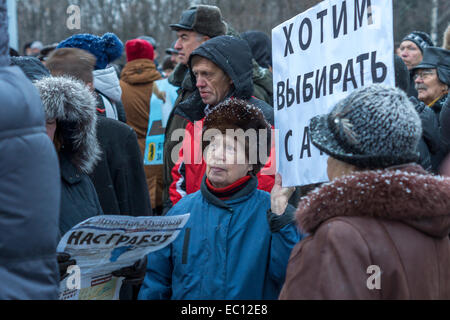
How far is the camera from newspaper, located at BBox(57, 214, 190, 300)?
2242 millimetres

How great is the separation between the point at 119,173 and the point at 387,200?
6.55 feet

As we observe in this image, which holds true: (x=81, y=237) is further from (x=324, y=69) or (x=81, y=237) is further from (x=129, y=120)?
(x=129, y=120)

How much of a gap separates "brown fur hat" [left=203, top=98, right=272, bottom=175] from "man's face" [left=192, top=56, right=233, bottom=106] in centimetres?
61

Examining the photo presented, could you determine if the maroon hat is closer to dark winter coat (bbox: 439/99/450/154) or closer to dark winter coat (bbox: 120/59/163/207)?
dark winter coat (bbox: 120/59/163/207)

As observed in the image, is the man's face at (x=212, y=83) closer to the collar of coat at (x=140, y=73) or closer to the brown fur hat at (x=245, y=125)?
the brown fur hat at (x=245, y=125)

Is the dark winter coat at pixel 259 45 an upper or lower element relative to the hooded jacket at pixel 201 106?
upper

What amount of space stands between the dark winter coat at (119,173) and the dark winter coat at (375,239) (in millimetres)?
1721

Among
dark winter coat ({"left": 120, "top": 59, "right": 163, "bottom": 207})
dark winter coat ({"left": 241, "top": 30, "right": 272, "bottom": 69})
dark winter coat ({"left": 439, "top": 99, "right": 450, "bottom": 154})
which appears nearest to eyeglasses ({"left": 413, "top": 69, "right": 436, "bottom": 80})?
dark winter coat ({"left": 439, "top": 99, "right": 450, "bottom": 154})

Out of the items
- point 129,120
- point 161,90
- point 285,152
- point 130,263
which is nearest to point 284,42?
point 285,152

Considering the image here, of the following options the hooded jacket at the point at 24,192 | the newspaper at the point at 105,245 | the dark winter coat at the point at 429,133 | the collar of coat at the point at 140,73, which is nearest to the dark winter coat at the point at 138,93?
the collar of coat at the point at 140,73

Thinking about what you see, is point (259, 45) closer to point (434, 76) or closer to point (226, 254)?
point (434, 76)

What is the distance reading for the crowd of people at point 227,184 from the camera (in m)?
1.65

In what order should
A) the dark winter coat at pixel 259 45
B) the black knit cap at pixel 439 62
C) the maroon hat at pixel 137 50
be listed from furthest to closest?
the maroon hat at pixel 137 50 < the dark winter coat at pixel 259 45 < the black knit cap at pixel 439 62
